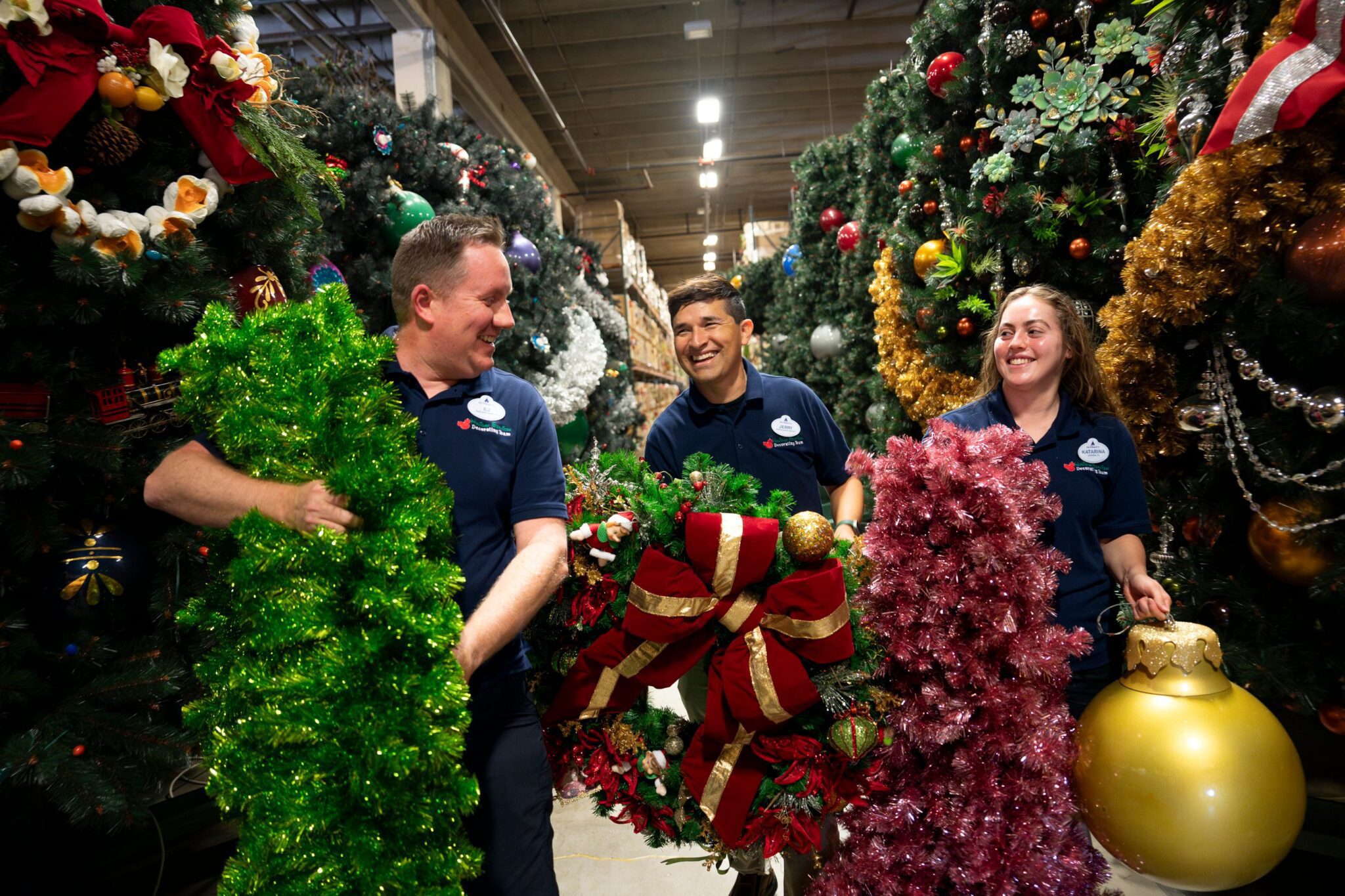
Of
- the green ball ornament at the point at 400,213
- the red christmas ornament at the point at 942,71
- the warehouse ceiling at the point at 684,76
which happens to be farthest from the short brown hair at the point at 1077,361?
the warehouse ceiling at the point at 684,76

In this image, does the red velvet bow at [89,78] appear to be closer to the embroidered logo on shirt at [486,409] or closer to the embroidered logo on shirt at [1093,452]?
the embroidered logo on shirt at [486,409]

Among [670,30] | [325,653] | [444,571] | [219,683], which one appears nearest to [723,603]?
[444,571]

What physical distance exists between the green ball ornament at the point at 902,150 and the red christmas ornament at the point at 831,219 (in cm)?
145

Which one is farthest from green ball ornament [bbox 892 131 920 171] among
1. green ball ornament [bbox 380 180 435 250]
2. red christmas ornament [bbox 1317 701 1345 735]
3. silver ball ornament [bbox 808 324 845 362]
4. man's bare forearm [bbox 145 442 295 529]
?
man's bare forearm [bbox 145 442 295 529]

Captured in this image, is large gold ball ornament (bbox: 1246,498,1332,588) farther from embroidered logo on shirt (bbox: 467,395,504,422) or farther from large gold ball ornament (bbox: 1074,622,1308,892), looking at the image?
embroidered logo on shirt (bbox: 467,395,504,422)

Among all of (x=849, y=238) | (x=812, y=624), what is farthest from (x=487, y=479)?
(x=849, y=238)

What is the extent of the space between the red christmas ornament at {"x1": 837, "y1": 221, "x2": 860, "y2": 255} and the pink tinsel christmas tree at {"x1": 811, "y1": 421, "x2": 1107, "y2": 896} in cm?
419

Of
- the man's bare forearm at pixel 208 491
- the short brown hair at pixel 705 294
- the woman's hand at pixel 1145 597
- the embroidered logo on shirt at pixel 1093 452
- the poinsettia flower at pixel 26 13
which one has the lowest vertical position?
the woman's hand at pixel 1145 597

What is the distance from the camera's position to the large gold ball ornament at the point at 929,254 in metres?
3.46

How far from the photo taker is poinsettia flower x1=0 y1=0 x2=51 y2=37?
1429 millimetres

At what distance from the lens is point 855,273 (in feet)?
17.0

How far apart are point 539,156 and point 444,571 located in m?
9.69

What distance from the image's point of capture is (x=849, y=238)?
5.40 m

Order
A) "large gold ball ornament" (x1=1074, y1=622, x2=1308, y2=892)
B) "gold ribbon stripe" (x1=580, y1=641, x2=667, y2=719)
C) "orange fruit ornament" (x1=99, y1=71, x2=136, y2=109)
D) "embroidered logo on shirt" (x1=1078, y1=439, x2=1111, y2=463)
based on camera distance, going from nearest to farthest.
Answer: "large gold ball ornament" (x1=1074, y1=622, x2=1308, y2=892) → "gold ribbon stripe" (x1=580, y1=641, x2=667, y2=719) → "orange fruit ornament" (x1=99, y1=71, x2=136, y2=109) → "embroidered logo on shirt" (x1=1078, y1=439, x2=1111, y2=463)
